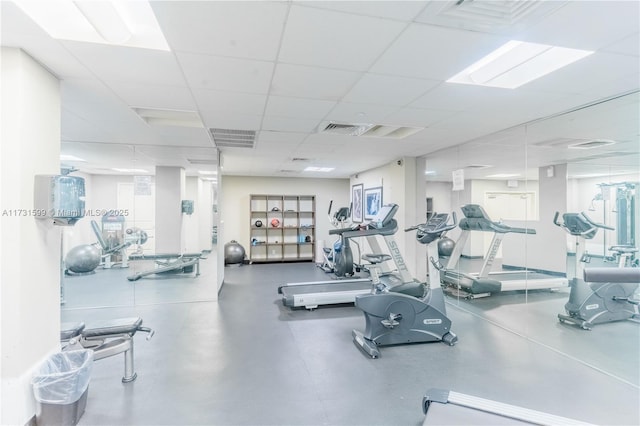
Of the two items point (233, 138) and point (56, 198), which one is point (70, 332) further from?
point (233, 138)

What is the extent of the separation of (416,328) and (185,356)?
243 cm

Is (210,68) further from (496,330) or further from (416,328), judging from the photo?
(496,330)

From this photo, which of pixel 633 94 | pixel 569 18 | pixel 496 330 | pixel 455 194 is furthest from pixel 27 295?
pixel 455 194

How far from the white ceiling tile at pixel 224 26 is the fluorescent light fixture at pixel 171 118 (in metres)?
1.65

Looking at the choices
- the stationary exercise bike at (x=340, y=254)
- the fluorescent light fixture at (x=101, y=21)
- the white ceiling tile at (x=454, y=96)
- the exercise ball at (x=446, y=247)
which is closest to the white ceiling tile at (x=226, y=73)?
the fluorescent light fixture at (x=101, y=21)

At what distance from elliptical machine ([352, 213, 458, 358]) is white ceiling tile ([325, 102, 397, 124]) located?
1.41m

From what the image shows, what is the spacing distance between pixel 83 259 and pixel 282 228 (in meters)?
4.81

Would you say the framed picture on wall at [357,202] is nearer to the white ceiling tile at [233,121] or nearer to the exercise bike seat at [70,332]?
the white ceiling tile at [233,121]

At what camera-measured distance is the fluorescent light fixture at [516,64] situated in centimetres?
206

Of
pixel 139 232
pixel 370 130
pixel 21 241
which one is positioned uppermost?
pixel 370 130

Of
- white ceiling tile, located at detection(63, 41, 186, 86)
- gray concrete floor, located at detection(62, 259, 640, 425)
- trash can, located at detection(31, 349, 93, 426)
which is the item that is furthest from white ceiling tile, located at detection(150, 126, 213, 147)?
trash can, located at detection(31, 349, 93, 426)

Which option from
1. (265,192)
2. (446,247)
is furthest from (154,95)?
(265,192)

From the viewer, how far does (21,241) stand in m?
1.88

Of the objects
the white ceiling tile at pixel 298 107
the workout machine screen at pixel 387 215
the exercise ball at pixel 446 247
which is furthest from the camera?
the exercise ball at pixel 446 247
